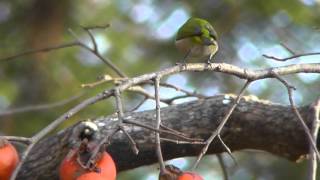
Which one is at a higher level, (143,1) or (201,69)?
(143,1)

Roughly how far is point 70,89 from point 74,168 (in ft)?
9.87

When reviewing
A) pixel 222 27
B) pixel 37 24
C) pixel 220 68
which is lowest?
pixel 220 68

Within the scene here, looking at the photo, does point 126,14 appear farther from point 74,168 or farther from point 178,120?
point 74,168

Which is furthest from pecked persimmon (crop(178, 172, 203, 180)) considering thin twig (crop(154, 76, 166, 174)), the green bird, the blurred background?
the blurred background

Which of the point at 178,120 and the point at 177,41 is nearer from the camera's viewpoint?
the point at 177,41

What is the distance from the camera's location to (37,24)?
461 cm

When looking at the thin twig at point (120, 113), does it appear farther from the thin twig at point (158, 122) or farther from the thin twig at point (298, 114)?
the thin twig at point (298, 114)

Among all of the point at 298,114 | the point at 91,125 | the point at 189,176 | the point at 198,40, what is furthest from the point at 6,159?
the point at 298,114

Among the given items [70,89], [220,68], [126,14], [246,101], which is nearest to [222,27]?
[70,89]

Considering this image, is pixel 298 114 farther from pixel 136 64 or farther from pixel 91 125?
pixel 136 64

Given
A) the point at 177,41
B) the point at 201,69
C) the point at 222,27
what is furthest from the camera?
the point at 222,27

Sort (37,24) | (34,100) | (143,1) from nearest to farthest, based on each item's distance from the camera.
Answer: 1. (34,100)
2. (37,24)
3. (143,1)

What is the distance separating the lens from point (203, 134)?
189 cm

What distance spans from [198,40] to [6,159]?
20.4 inches
